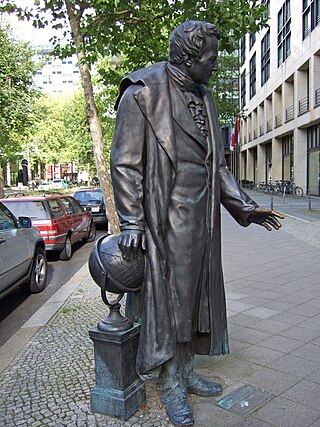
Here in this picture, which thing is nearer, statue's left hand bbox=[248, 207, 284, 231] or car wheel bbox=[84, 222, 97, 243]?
statue's left hand bbox=[248, 207, 284, 231]

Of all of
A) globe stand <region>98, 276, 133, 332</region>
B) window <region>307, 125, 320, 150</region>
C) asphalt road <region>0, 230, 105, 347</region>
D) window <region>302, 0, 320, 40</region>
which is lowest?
asphalt road <region>0, 230, 105, 347</region>

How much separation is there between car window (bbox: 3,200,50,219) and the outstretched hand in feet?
24.5

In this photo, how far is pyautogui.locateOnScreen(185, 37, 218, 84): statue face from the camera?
277cm

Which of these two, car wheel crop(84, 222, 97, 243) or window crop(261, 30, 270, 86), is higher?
window crop(261, 30, 270, 86)

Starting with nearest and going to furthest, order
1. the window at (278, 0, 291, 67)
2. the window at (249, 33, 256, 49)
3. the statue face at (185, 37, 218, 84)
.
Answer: the statue face at (185, 37, 218, 84) < the window at (278, 0, 291, 67) < the window at (249, 33, 256, 49)

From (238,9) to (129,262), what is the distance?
28.0ft

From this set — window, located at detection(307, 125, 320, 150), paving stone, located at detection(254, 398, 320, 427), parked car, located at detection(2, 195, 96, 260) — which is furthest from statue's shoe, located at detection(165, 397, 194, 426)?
window, located at detection(307, 125, 320, 150)

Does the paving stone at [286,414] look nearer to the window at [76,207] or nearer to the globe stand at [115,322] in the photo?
the globe stand at [115,322]

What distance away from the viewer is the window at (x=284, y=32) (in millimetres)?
32438

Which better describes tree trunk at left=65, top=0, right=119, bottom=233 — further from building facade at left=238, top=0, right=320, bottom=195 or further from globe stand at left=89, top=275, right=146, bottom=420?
building facade at left=238, top=0, right=320, bottom=195

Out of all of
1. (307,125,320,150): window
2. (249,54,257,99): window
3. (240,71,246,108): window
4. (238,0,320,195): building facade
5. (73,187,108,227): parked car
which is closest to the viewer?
(73,187,108,227): parked car

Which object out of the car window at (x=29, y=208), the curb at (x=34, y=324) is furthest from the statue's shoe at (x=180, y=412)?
the car window at (x=29, y=208)

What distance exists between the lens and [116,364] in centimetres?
288

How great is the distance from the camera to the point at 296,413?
10.0 feet
